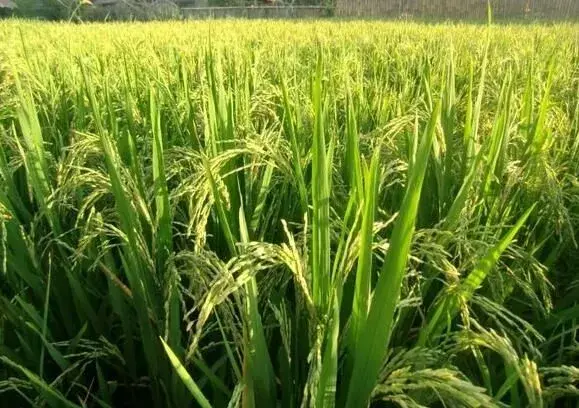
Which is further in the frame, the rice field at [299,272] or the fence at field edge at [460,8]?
the fence at field edge at [460,8]

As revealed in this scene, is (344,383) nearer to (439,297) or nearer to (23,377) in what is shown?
(439,297)

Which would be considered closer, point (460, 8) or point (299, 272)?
point (299, 272)

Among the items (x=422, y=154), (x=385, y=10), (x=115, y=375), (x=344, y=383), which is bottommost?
(x=115, y=375)

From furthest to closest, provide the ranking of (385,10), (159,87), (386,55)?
(385,10), (386,55), (159,87)

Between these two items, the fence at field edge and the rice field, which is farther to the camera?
the fence at field edge

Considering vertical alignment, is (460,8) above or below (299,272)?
above

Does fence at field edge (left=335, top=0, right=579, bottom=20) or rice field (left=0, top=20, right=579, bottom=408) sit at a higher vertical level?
fence at field edge (left=335, top=0, right=579, bottom=20)

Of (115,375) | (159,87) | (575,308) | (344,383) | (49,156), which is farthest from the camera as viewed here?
(159,87)

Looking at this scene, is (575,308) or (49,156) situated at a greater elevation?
(49,156)

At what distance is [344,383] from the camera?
0.63m

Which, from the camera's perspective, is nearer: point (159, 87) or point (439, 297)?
point (439, 297)

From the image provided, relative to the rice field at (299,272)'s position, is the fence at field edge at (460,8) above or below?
above

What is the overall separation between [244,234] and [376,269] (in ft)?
1.06

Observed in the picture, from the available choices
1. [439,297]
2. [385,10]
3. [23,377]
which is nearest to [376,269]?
[439,297]
